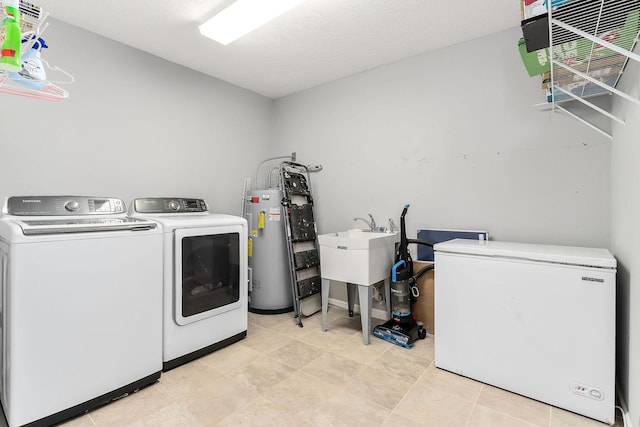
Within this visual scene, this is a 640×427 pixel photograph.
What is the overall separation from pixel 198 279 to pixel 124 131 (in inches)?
60.0

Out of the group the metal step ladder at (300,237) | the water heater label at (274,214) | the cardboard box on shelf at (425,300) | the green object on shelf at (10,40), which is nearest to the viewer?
the green object on shelf at (10,40)

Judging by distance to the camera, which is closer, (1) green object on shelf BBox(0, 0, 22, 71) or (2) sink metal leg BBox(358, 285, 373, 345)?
(1) green object on shelf BBox(0, 0, 22, 71)

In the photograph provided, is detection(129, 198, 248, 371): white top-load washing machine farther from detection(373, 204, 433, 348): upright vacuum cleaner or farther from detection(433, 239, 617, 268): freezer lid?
detection(433, 239, 617, 268): freezer lid

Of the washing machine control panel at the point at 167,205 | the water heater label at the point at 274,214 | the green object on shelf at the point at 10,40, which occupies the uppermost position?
the green object on shelf at the point at 10,40

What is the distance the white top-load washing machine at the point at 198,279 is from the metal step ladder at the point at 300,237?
60cm

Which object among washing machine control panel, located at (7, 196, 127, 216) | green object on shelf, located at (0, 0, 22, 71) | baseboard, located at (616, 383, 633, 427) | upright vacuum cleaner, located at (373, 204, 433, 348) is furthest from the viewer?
upright vacuum cleaner, located at (373, 204, 433, 348)

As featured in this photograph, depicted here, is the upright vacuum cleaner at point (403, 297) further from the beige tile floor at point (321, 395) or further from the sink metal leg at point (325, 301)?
the sink metal leg at point (325, 301)

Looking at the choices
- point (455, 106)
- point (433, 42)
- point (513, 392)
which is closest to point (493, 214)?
point (455, 106)

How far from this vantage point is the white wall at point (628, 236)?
141cm

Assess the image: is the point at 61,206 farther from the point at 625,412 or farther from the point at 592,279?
the point at 625,412

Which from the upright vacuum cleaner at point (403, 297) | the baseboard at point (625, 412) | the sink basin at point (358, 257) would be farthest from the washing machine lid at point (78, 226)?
the baseboard at point (625, 412)

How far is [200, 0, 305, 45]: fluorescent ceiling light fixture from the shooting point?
80.2 inches

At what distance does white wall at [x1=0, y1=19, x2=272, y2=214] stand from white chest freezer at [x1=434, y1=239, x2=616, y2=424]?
8.34 ft

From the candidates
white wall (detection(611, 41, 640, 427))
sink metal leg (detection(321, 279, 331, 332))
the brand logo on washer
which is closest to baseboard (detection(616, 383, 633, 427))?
white wall (detection(611, 41, 640, 427))
